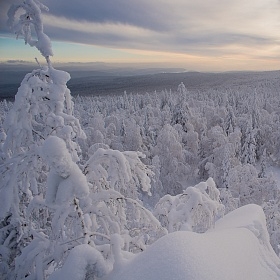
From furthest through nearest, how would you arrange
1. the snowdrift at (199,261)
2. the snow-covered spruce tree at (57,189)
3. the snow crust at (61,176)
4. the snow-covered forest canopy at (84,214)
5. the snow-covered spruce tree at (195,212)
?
the snow-covered spruce tree at (195,212) → the snow-covered spruce tree at (57,189) → the snow crust at (61,176) → the snow-covered forest canopy at (84,214) → the snowdrift at (199,261)

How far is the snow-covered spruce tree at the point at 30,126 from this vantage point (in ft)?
15.4

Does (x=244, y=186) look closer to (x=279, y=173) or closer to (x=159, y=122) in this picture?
(x=279, y=173)

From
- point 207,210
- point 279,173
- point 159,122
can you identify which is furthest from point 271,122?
point 207,210

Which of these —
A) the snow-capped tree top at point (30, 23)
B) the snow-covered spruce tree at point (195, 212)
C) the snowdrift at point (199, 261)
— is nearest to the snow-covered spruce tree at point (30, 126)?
the snow-capped tree top at point (30, 23)

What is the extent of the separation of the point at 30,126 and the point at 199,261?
12.5ft

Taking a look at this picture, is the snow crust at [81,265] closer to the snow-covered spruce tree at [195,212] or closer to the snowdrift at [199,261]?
the snowdrift at [199,261]

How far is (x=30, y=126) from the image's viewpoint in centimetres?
545

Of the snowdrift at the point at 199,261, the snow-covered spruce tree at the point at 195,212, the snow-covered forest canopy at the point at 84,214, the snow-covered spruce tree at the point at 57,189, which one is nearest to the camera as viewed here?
the snowdrift at the point at 199,261

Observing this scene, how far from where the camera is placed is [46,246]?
452 centimetres

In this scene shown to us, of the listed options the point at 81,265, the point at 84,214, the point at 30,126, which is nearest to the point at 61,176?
the point at 84,214

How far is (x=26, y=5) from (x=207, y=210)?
5603mm

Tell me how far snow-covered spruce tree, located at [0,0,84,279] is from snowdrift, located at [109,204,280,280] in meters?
1.98

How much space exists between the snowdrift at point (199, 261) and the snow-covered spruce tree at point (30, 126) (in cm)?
198

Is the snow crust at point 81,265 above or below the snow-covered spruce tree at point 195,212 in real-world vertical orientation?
above
